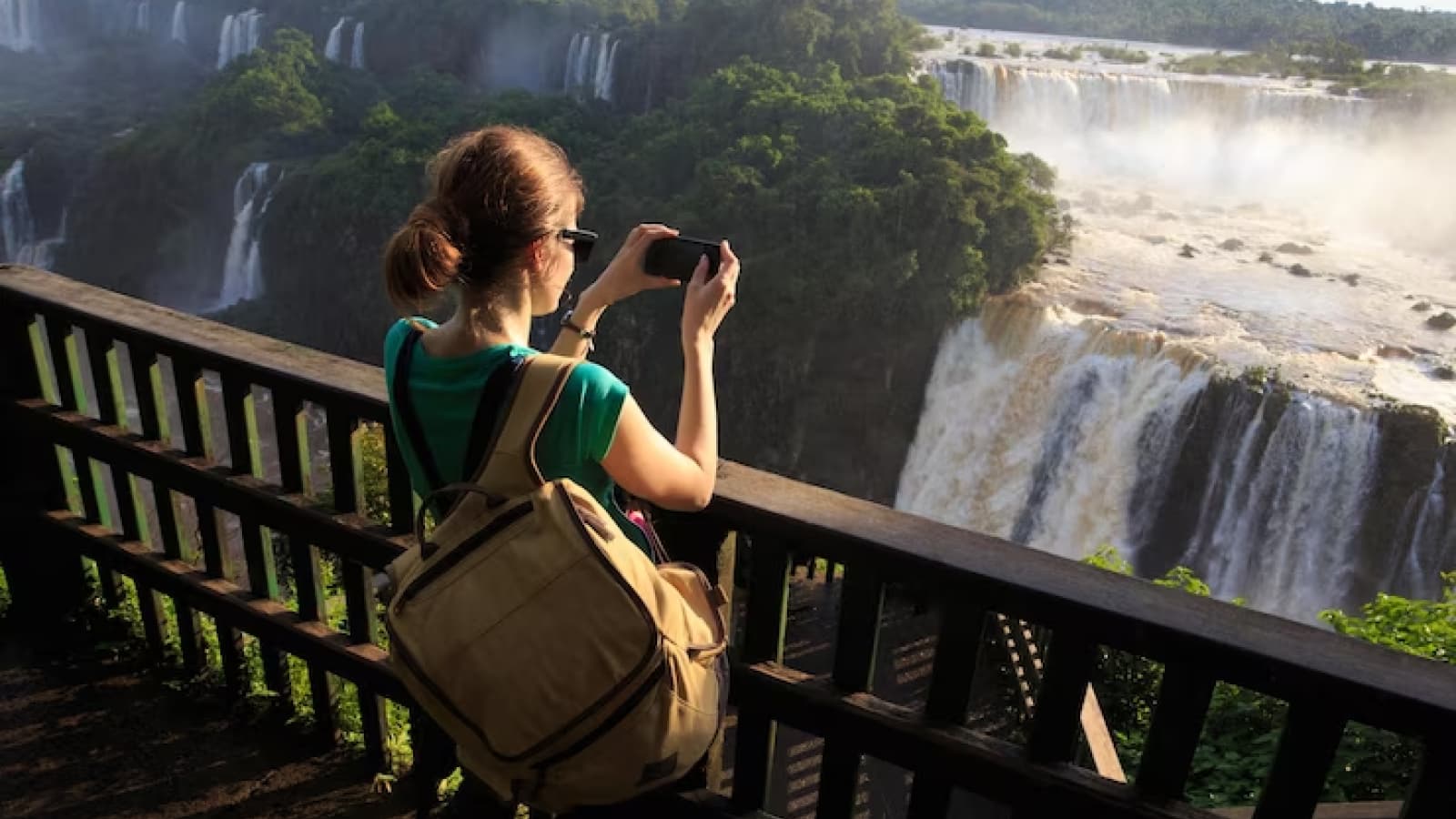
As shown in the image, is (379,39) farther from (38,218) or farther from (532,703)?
(532,703)

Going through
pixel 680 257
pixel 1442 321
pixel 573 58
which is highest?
pixel 680 257

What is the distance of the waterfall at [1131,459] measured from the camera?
15.5 m

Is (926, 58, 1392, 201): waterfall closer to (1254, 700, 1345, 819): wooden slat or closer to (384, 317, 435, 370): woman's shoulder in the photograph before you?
(384, 317, 435, 370): woman's shoulder

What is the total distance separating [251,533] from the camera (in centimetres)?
265

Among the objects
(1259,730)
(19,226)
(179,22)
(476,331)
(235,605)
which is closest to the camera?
(476,331)

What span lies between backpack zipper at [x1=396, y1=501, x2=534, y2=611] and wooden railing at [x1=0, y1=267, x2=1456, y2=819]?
1.50 feet

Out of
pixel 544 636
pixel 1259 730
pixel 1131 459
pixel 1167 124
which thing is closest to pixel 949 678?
pixel 544 636

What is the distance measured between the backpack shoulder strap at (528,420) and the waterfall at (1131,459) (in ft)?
45.2

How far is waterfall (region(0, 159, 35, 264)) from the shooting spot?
3325 cm

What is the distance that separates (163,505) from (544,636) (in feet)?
6.10

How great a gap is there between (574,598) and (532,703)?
0.15 metres

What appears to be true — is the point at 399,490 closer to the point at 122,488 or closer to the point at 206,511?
the point at 206,511

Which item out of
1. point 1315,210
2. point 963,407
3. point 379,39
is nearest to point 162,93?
point 379,39

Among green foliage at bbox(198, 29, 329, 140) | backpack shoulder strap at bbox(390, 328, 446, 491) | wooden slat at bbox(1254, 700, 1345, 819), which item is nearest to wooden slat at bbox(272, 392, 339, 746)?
backpack shoulder strap at bbox(390, 328, 446, 491)
